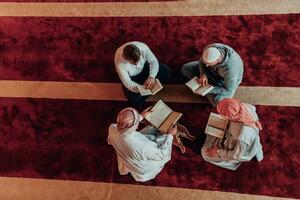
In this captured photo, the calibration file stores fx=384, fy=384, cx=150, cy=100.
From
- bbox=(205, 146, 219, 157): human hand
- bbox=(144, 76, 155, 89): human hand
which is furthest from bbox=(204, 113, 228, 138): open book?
bbox=(144, 76, 155, 89): human hand

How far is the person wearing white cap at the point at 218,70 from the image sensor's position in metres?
3.32

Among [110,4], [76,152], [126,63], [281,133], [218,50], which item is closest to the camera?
[218,50]

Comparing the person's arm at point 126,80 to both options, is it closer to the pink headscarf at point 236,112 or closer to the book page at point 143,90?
the book page at point 143,90

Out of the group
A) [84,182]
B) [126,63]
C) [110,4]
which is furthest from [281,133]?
[110,4]

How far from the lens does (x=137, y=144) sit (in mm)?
3137

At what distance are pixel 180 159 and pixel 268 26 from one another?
1761 millimetres

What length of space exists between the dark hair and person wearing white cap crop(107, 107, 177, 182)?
0.48m

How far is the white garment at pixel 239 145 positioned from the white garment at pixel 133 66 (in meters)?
0.87

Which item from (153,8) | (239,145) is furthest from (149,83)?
(153,8)

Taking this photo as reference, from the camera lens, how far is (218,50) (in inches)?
131

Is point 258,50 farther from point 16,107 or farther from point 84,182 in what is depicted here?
point 16,107

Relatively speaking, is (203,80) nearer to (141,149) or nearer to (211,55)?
(211,55)

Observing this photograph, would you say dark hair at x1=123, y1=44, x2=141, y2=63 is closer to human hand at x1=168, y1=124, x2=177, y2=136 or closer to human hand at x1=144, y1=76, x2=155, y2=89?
human hand at x1=144, y1=76, x2=155, y2=89

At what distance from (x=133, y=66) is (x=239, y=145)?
1209 mm
